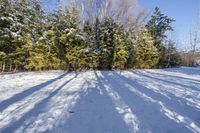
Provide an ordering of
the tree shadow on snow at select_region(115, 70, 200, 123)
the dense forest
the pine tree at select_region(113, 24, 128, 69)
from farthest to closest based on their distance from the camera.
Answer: the pine tree at select_region(113, 24, 128, 69) → the dense forest → the tree shadow on snow at select_region(115, 70, 200, 123)

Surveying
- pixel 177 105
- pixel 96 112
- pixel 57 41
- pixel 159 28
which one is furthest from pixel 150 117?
pixel 159 28

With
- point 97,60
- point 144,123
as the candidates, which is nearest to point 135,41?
point 97,60

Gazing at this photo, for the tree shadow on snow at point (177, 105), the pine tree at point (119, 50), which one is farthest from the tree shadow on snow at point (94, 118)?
the pine tree at point (119, 50)

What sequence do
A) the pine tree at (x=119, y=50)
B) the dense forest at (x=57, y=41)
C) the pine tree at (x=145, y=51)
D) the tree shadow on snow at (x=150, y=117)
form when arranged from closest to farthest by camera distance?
the tree shadow on snow at (x=150, y=117) < the dense forest at (x=57, y=41) < the pine tree at (x=119, y=50) < the pine tree at (x=145, y=51)

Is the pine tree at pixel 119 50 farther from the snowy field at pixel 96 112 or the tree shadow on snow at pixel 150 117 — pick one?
the tree shadow on snow at pixel 150 117

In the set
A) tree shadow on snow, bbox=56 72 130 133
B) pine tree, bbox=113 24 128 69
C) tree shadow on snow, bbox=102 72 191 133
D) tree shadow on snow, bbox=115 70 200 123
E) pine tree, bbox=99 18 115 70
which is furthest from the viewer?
pine tree, bbox=113 24 128 69

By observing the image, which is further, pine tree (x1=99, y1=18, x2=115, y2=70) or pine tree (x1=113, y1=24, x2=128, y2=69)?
pine tree (x1=113, y1=24, x2=128, y2=69)

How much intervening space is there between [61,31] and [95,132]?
40.2 feet

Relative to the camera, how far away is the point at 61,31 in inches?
612

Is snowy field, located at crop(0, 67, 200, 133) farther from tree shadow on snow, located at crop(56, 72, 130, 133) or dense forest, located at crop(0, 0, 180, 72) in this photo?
dense forest, located at crop(0, 0, 180, 72)

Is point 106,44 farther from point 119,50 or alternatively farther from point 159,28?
point 159,28

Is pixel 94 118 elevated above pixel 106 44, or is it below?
below

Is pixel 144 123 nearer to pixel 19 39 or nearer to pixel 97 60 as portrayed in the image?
pixel 19 39

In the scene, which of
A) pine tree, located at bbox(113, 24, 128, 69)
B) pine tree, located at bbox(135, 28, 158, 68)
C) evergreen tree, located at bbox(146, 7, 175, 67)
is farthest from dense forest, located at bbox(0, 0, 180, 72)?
evergreen tree, located at bbox(146, 7, 175, 67)
